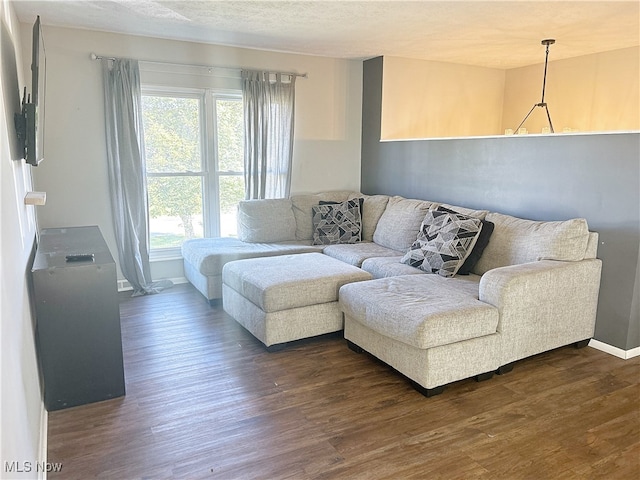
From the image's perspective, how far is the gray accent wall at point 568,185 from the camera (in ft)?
9.57

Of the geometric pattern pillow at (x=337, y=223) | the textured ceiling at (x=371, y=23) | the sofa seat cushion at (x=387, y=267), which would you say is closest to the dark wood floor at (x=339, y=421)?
the sofa seat cushion at (x=387, y=267)

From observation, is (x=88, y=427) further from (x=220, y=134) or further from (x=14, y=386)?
(x=220, y=134)

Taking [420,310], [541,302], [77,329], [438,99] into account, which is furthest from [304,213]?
[77,329]

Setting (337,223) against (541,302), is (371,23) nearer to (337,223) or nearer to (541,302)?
(337,223)

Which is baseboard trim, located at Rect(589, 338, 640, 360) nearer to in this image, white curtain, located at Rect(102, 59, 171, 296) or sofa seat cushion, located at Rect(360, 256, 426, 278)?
sofa seat cushion, located at Rect(360, 256, 426, 278)

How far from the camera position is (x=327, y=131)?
16.9 feet

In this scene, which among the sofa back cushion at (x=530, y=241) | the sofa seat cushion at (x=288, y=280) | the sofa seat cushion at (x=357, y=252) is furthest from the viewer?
the sofa seat cushion at (x=357, y=252)

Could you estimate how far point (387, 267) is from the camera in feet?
11.4

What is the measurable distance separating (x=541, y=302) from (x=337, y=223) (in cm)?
208

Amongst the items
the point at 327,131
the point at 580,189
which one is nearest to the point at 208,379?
the point at 580,189

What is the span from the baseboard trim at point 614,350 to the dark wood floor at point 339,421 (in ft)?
0.19

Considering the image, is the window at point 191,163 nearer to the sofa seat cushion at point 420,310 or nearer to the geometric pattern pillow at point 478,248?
the sofa seat cushion at point 420,310

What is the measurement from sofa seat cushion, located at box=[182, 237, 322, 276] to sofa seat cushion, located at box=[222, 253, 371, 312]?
0.31 metres

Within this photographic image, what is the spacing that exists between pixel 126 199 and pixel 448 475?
11.3 ft
